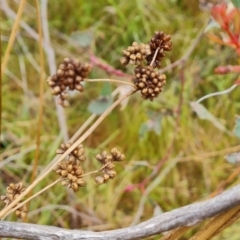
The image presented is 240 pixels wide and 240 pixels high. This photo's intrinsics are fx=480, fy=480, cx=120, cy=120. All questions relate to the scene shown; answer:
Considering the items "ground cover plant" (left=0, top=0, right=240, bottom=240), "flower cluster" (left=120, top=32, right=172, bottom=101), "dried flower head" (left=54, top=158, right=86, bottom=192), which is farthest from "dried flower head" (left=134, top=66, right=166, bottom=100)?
"ground cover plant" (left=0, top=0, right=240, bottom=240)

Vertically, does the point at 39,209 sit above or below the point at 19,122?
below

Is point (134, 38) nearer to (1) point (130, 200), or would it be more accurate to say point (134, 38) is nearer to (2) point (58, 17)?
(2) point (58, 17)

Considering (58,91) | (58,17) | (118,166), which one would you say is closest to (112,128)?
(118,166)

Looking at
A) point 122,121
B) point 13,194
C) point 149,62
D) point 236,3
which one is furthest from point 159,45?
point 122,121

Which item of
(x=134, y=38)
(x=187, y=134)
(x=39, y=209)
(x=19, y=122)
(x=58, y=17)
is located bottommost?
(x=39, y=209)

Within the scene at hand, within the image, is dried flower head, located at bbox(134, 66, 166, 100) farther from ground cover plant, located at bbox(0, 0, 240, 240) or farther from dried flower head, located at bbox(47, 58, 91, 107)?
ground cover plant, located at bbox(0, 0, 240, 240)

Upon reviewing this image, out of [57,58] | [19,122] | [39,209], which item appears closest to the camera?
[39,209]

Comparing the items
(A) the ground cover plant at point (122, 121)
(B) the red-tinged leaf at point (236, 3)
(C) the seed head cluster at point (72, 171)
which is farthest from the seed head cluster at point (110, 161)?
(A) the ground cover plant at point (122, 121)

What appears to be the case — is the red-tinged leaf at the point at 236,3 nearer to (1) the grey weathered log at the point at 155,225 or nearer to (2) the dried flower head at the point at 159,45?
(2) the dried flower head at the point at 159,45
